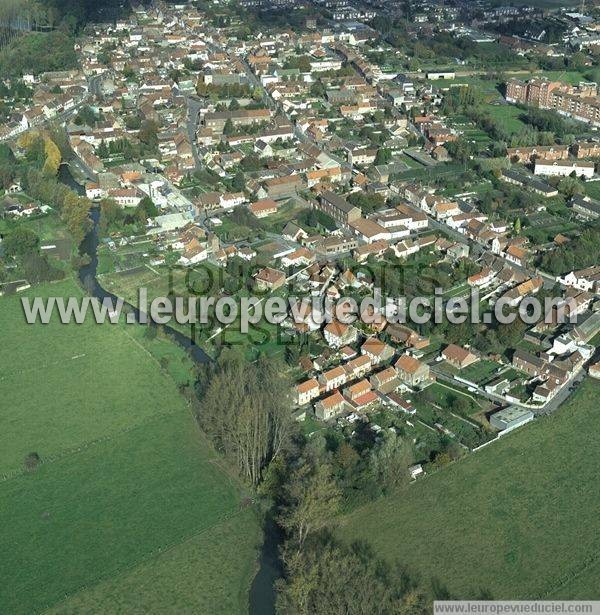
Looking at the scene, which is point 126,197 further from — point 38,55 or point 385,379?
point 38,55

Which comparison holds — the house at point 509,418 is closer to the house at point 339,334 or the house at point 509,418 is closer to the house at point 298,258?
the house at point 339,334

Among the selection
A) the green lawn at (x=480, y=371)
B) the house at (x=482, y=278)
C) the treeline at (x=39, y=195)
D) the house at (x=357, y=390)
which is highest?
the treeline at (x=39, y=195)

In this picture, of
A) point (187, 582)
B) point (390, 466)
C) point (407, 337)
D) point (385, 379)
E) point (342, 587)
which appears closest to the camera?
point (342, 587)

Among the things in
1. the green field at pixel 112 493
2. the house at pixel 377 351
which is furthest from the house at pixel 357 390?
the green field at pixel 112 493

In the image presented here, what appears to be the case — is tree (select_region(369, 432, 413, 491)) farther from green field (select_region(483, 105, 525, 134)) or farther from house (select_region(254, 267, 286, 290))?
green field (select_region(483, 105, 525, 134))

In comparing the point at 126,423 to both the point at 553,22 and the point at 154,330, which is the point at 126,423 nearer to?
the point at 154,330

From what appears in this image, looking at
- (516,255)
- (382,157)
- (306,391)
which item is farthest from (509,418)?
(382,157)

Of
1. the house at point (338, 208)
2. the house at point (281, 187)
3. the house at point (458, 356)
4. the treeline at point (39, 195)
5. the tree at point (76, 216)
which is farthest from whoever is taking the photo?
the house at point (281, 187)
